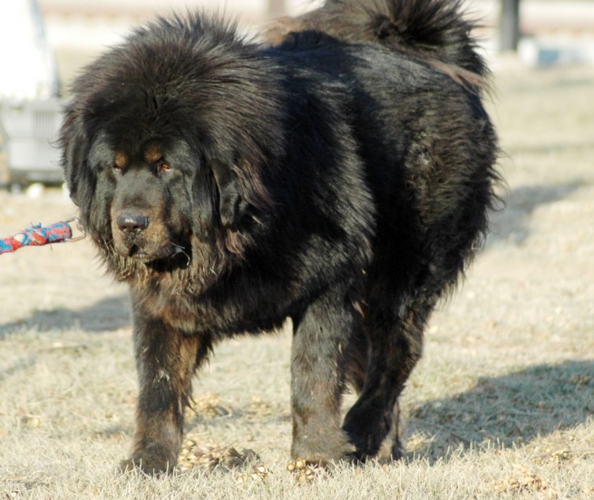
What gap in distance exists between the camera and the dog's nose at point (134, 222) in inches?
144

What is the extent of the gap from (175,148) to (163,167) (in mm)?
94

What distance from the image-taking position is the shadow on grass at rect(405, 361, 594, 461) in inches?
205

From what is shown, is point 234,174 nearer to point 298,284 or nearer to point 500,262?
point 298,284

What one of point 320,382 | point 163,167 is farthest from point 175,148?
point 320,382

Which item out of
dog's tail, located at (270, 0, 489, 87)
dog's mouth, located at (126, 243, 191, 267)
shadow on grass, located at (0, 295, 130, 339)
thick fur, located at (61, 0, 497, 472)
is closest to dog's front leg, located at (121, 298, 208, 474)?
thick fur, located at (61, 0, 497, 472)

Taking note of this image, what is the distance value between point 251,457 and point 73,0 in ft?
128

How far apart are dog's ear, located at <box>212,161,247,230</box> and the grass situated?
1023 millimetres

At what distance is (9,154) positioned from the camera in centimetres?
1154

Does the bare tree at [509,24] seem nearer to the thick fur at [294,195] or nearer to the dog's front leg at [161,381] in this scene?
the thick fur at [294,195]

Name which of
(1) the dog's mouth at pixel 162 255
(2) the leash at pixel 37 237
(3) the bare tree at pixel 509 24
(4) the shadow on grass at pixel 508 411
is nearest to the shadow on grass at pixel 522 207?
(4) the shadow on grass at pixel 508 411

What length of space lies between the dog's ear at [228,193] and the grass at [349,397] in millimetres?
1023

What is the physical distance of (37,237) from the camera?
4535 mm

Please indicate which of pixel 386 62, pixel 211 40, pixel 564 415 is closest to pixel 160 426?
pixel 211 40

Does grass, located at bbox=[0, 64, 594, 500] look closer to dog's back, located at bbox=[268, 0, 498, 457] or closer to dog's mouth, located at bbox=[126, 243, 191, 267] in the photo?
dog's back, located at bbox=[268, 0, 498, 457]
